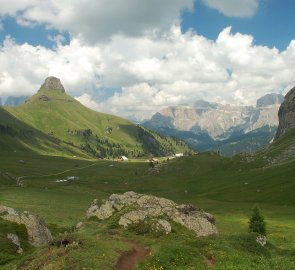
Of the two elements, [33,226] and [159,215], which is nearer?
[33,226]

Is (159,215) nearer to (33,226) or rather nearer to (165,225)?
(165,225)

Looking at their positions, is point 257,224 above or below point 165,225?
below

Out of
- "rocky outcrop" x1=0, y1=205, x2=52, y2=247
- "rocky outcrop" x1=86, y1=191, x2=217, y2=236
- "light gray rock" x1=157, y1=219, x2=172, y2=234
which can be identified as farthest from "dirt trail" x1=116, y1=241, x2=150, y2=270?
"rocky outcrop" x1=0, y1=205, x2=52, y2=247

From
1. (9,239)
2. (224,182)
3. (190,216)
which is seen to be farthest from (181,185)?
(9,239)

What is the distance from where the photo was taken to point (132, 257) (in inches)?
1441

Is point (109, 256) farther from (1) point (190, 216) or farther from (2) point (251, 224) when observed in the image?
(2) point (251, 224)

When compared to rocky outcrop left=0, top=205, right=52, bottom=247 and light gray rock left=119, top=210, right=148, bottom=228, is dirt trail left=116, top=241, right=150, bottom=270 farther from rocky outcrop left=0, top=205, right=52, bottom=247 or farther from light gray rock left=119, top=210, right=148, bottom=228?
rocky outcrop left=0, top=205, right=52, bottom=247

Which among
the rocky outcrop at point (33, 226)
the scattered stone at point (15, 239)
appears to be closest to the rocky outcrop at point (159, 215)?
the rocky outcrop at point (33, 226)

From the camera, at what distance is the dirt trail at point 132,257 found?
33.5 metres

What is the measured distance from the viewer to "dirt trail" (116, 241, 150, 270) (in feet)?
110

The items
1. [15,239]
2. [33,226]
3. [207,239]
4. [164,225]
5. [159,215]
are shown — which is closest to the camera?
[207,239]

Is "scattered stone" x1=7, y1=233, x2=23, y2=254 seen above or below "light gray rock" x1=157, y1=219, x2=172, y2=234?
below

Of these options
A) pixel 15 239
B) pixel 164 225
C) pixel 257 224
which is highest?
pixel 164 225

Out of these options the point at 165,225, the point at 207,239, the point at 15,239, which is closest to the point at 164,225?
the point at 165,225
